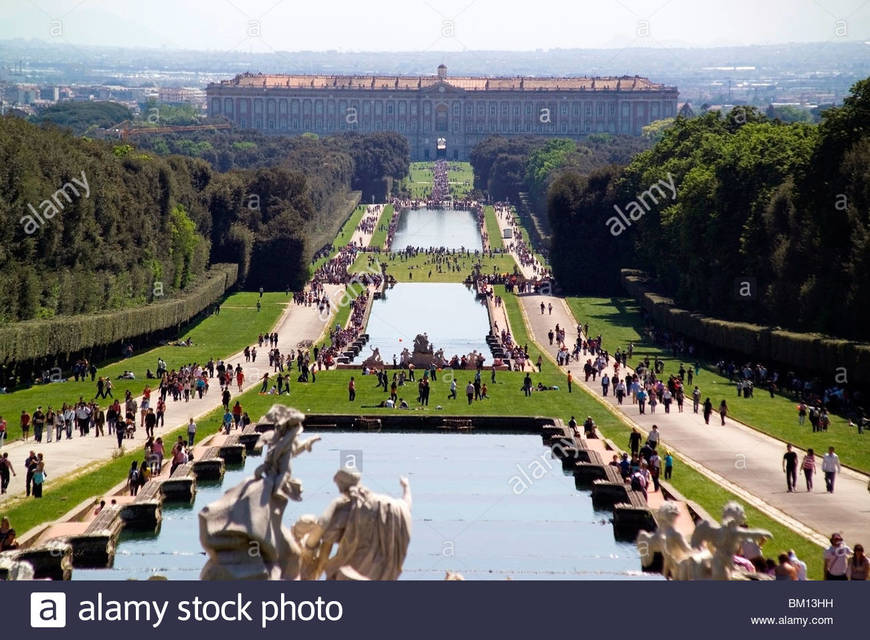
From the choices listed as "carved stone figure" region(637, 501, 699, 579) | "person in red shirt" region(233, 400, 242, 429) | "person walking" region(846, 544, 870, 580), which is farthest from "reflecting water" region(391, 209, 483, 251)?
"carved stone figure" region(637, 501, 699, 579)

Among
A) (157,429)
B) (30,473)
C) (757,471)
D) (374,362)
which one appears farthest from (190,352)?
(757,471)

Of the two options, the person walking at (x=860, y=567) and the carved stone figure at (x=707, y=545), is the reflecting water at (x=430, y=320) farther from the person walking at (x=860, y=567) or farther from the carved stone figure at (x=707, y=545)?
the carved stone figure at (x=707, y=545)

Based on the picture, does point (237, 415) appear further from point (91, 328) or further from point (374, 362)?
point (374, 362)

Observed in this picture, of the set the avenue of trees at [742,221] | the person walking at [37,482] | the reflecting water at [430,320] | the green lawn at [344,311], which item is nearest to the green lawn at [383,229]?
the reflecting water at [430,320]

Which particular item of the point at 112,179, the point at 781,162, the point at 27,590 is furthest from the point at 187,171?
the point at 27,590

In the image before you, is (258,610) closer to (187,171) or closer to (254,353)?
(254,353)

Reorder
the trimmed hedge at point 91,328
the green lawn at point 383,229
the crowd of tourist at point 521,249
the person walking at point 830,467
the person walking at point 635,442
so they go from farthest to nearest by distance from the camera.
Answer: the green lawn at point 383,229 → the crowd of tourist at point 521,249 → the trimmed hedge at point 91,328 → the person walking at point 635,442 → the person walking at point 830,467
